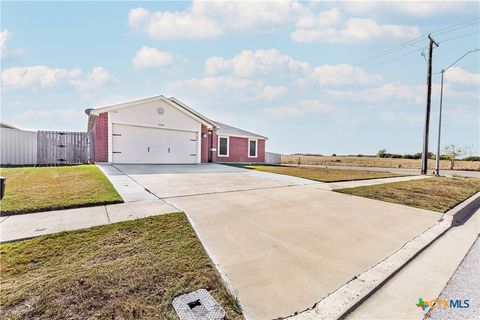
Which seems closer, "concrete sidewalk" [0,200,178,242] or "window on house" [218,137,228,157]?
"concrete sidewalk" [0,200,178,242]

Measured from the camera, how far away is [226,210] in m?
4.48

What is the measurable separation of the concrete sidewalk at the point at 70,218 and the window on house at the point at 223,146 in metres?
14.7

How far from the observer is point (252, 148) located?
21.4 meters

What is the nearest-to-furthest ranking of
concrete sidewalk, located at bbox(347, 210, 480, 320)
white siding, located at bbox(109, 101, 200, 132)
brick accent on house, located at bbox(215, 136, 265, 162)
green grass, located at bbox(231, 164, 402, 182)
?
concrete sidewalk, located at bbox(347, 210, 480, 320)
green grass, located at bbox(231, 164, 402, 182)
white siding, located at bbox(109, 101, 200, 132)
brick accent on house, located at bbox(215, 136, 265, 162)

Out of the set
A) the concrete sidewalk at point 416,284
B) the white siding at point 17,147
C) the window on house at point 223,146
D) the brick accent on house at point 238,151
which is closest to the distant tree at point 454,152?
the brick accent on house at point 238,151

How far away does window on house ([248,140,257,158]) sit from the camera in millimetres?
21172

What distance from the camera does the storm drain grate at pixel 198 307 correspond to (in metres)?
1.73

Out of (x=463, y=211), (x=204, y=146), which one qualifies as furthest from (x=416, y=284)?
(x=204, y=146)

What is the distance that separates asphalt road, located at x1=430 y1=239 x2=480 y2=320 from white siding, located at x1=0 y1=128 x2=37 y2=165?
17367 millimetres

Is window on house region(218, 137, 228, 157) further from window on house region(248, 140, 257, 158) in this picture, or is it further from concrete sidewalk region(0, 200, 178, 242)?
concrete sidewalk region(0, 200, 178, 242)

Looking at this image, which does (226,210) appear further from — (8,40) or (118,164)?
(118,164)

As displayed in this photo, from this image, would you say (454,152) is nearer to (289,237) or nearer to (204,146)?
(204,146)

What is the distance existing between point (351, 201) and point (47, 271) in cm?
607

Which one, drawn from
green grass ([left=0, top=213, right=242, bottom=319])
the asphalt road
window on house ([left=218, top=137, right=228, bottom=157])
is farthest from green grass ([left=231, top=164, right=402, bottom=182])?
green grass ([left=0, top=213, right=242, bottom=319])
